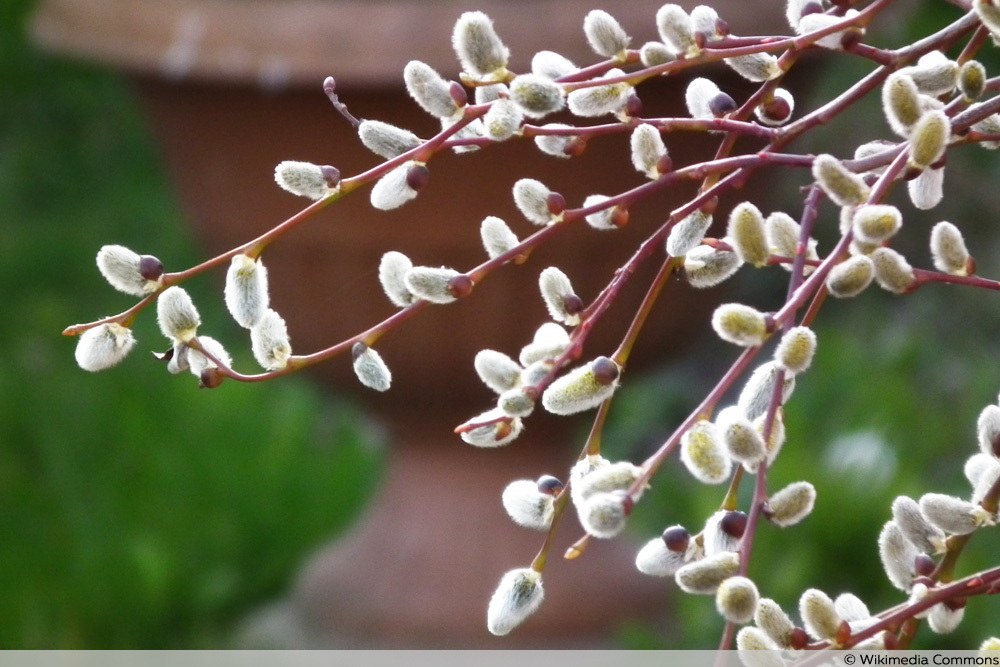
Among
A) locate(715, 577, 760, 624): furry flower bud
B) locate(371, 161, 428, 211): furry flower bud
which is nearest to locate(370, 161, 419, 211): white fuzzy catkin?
locate(371, 161, 428, 211): furry flower bud

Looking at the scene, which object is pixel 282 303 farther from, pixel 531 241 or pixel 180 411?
pixel 531 241

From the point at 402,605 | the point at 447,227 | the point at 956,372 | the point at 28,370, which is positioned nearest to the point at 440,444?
the point at 402,605

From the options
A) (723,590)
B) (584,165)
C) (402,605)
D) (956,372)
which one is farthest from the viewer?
(956,372)

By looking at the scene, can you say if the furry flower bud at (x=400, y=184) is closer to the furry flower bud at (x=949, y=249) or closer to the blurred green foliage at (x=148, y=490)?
the furry flower bud at (x=949, y=249)

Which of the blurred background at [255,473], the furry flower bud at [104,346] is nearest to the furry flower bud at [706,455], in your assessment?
the furry flower bud at [104,346]

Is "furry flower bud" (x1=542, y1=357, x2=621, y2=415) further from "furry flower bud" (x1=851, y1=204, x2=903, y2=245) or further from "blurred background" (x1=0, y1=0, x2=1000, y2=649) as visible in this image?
"blurred background" (x1=0, y1=0, x2=1000, y2=649)

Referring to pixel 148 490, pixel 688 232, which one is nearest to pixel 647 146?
pixel 688 232

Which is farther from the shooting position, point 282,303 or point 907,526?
point 282,303
